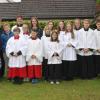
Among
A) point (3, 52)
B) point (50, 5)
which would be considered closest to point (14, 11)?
point (50, 5)

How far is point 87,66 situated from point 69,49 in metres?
0.82

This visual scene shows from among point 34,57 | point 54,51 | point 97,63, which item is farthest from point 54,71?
point 97,63

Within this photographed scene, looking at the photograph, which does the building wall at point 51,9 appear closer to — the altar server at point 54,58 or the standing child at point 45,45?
the standing child at point 45,45

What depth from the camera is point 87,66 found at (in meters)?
13.8

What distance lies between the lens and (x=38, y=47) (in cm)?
1320

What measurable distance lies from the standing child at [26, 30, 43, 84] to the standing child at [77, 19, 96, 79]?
123 cm

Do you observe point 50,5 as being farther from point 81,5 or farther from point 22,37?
point 22,37

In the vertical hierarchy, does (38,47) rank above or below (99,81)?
above

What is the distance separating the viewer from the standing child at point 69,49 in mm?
13414

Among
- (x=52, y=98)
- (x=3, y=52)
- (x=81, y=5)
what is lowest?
(x=52, y=98)

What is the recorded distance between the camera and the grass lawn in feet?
38.1

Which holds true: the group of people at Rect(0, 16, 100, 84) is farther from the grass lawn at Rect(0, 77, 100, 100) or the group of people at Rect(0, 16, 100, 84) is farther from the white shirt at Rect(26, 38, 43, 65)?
the grass lawn at Rect(0, 77, 100, 100)

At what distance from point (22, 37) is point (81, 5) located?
13.5 metres

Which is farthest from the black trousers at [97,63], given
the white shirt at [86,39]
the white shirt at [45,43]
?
the white shirt at [45,43]
